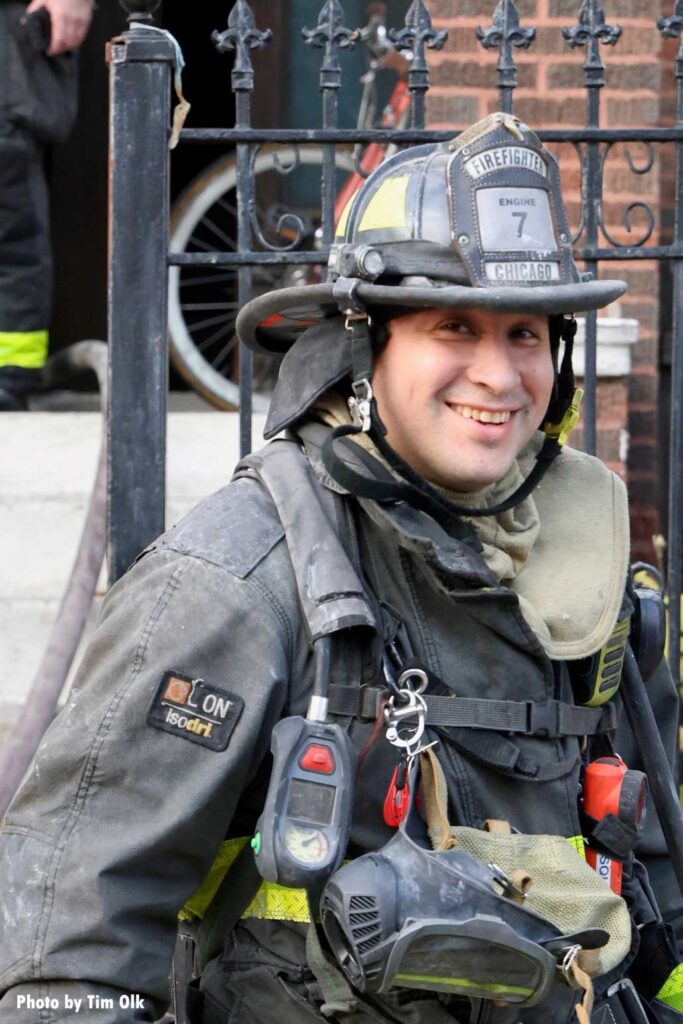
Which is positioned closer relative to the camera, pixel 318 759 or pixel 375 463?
pixel 318 759

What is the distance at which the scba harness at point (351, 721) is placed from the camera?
206 centimetres

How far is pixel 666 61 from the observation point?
5387mm

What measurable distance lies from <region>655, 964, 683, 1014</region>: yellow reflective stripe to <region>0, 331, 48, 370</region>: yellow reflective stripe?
346 centimetres

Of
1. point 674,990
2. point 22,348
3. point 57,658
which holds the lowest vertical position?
point 674,990

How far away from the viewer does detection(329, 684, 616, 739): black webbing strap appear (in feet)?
6.88

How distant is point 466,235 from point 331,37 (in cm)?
122

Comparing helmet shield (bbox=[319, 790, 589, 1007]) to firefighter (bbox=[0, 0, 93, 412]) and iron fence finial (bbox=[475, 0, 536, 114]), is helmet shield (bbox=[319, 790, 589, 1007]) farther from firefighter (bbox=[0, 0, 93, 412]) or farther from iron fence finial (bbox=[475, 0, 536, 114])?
firefighter (bbox=[0, 0, 93, 412])

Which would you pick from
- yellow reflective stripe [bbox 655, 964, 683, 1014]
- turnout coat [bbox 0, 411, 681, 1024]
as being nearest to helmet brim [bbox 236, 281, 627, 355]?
turnout coat [bbox 0, 411, 681, 1024]

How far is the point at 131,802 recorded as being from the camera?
203 centimetres

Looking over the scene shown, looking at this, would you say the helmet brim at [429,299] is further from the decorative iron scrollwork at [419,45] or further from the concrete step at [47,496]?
the concrete step at [47,496]

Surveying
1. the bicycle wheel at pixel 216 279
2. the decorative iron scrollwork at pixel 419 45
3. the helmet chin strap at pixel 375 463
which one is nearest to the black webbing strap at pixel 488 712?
the helmet chin strap at pixel 375 463

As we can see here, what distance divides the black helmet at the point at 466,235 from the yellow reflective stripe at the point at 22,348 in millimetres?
3204

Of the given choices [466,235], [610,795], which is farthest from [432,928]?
[466,235]

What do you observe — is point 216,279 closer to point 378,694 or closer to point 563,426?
point 563,426
